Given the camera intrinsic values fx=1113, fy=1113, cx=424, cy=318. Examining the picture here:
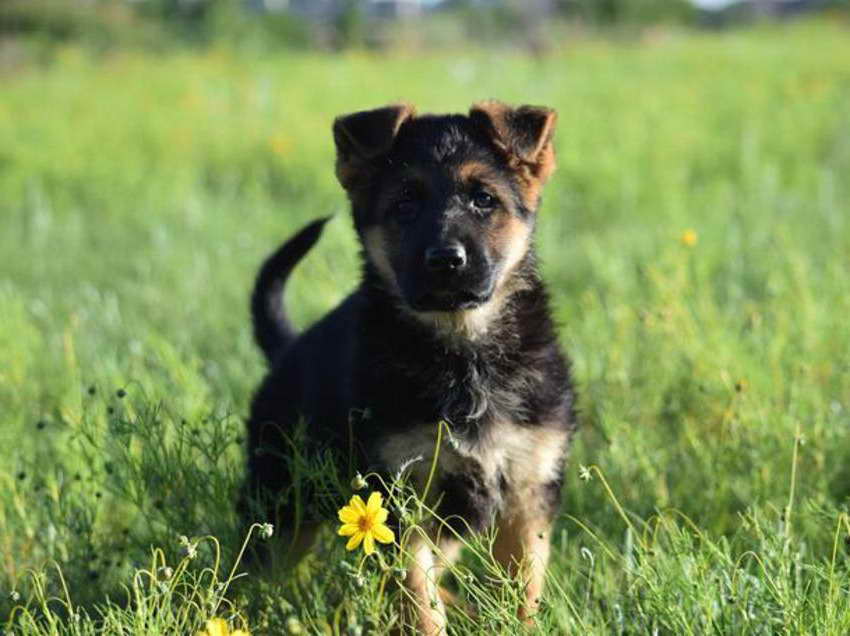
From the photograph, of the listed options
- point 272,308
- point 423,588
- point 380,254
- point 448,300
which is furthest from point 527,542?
point 272,308

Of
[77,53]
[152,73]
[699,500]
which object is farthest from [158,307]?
[77,53]

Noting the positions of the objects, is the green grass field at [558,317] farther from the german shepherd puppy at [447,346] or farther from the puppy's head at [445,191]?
the puppy's head at [445,191]

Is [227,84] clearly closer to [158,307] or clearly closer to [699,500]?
[158,307]

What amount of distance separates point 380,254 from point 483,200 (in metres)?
0.34

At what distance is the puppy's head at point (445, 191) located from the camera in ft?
9.96

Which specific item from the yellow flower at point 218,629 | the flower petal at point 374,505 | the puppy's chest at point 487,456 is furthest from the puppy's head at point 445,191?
the yellow flower at point 218,629

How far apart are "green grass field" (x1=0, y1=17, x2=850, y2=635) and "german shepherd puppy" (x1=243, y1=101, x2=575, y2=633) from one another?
0.66 ft

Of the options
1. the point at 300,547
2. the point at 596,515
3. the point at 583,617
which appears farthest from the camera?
the point at 596,515

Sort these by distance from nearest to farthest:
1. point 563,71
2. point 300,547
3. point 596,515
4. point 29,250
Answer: point 300,547 → point 596,515 → point 29,250 → point 563,71

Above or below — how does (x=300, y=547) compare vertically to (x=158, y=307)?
above

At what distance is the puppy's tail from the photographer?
12.6 ft

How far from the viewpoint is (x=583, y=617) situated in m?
2.68

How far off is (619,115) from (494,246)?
24.4ft

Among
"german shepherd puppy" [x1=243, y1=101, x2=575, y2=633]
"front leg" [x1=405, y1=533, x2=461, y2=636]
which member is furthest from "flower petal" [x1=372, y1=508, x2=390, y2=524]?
"german shepherd puppy" [x1=243, y1=101, x2=575, y2=633]
